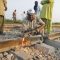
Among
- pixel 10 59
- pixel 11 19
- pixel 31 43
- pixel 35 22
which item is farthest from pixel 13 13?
pixel 10 59

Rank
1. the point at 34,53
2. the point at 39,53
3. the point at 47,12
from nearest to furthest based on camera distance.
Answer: the point at 34,53 → the point at 39,53 → the point at 47,12

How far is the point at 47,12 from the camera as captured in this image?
32.7ft

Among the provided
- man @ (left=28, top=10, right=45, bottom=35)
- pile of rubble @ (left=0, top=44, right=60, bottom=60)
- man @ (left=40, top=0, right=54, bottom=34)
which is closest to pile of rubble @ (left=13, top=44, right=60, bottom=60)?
pile of rubble @ (left=0, top=44, right=60, bottom=60)

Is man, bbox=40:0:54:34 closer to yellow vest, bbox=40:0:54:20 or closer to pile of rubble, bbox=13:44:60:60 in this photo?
yellow vest, bbox=40:0:54:20

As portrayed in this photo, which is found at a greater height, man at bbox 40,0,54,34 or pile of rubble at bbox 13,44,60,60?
man at bbox 40,0,54,34

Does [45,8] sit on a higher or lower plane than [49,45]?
higher

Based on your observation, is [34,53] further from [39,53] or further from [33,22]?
[33,22]

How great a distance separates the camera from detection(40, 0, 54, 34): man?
9873 millimetres

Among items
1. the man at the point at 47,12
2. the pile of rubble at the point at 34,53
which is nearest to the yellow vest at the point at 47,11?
the man at the point at 47,12

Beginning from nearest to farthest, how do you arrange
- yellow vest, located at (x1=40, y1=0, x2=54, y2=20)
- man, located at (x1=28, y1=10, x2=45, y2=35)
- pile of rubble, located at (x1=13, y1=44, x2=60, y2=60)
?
pile of rubble, located at (x1=13, y1=44, x2=60, y2=60) → man, located at (x1=28, y1=10, x2=45, y2=35) → yellow vest, located at (x1=40, y1=0, x2=54, y2=20)

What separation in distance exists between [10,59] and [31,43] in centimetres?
149

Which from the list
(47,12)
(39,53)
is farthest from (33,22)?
(39,53)

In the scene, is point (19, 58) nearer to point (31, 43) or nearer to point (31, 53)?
point (31, 53)

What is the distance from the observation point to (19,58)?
568 centimetres
